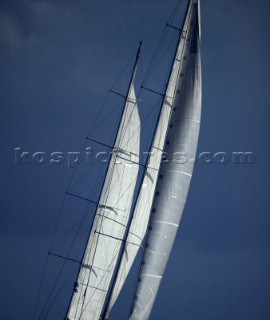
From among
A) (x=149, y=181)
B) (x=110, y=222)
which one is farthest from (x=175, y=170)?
(x=110, y=222)

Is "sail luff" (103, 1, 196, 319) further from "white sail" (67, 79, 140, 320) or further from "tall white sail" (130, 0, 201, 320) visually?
"white sail" (67, 79, 140, 320)

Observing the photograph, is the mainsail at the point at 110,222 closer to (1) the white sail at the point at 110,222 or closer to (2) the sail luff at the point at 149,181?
(1) the white sail at the point at 110,222

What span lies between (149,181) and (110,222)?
14.3ft

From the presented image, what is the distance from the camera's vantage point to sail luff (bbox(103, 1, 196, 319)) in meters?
26.2

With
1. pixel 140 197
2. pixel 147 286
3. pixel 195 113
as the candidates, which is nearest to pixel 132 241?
pixel 140 197

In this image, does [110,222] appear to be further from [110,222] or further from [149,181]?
[149,181]

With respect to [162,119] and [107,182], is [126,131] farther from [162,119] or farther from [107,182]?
[162,119]

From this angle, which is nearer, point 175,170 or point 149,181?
point 175,170

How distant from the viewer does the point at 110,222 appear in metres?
31.3

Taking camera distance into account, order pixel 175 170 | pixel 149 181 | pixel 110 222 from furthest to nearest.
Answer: pixel 110 222, pixel 149 181, pixel 175 170

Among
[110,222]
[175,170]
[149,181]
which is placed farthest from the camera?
[110,222]

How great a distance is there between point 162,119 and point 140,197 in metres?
3.01

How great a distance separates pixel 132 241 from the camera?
27828mm

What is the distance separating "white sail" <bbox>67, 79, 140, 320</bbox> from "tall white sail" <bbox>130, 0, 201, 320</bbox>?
16.9 feet
